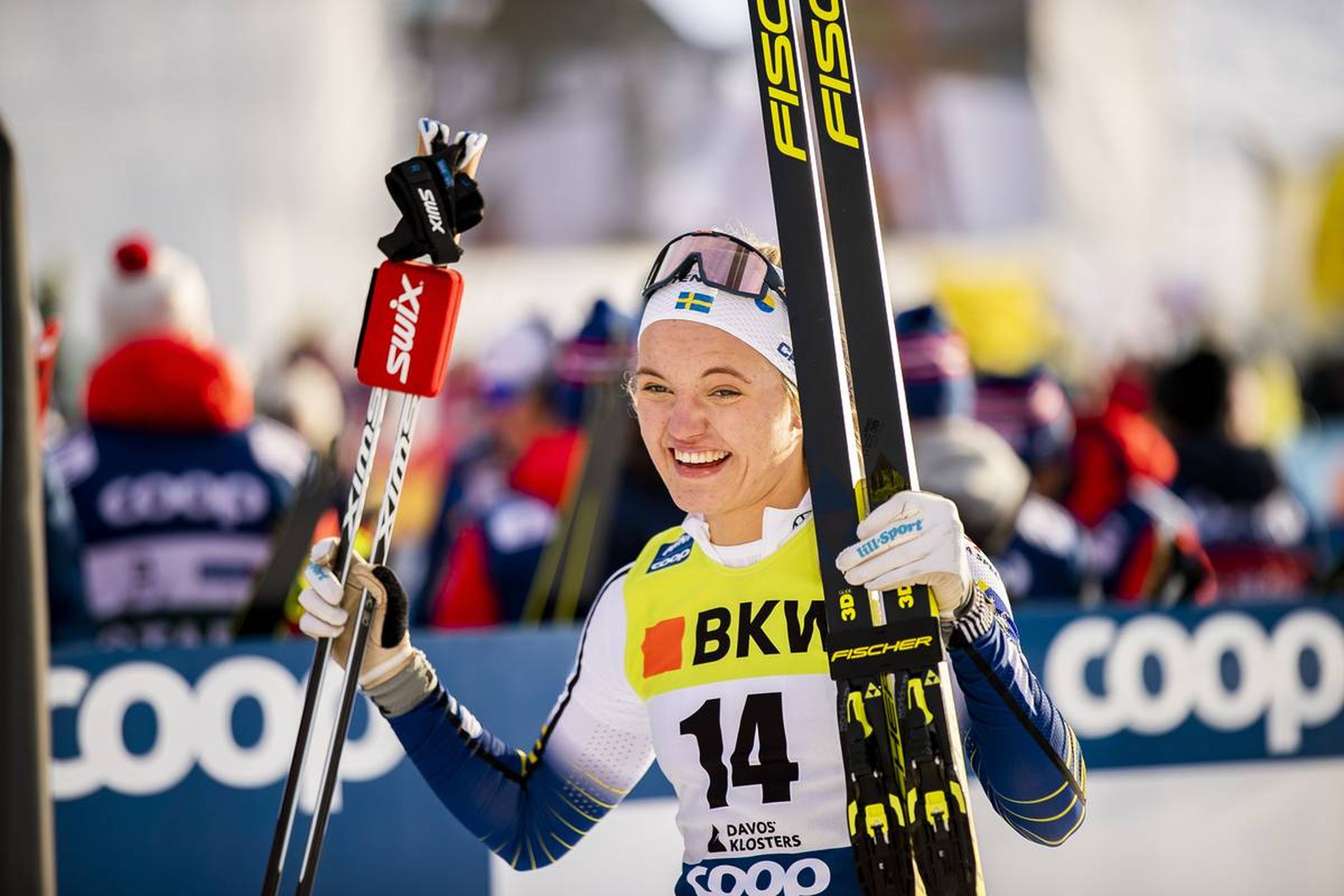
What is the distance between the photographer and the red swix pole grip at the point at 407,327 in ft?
8.05

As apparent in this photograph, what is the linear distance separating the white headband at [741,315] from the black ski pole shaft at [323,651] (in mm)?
498

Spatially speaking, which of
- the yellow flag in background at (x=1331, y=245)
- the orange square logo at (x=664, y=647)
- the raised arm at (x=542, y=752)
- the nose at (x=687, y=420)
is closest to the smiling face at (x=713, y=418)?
the nose at (x=687, y=420)

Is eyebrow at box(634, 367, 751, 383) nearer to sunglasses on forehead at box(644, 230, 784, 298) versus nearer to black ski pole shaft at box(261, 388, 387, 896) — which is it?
sunglasses on forehead at box(644, 230, 784, 298)

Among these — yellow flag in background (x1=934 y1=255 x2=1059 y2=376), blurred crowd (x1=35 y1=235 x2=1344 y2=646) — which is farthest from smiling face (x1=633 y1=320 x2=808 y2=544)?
yellow flag in background (x1=934 y1=255 x2=1059 y2=376)

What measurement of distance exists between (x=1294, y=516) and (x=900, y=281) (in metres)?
15.5

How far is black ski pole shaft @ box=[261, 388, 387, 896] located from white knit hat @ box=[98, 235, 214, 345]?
8.15 ft

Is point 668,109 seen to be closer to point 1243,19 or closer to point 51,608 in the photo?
point 1243,19

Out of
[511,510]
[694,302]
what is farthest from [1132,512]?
[694,302]

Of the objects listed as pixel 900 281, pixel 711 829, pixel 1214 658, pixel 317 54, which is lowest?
pixel 711 829

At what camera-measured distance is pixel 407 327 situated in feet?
8.10

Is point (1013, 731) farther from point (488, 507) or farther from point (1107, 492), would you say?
point (1107, 492)

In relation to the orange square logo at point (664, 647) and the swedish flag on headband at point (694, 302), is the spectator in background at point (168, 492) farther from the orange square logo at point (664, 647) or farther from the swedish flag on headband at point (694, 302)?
the swedish flag on headband at point (694, 302)

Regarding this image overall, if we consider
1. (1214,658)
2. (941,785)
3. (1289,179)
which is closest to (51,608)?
(941,785)

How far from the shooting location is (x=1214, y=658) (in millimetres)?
4250
